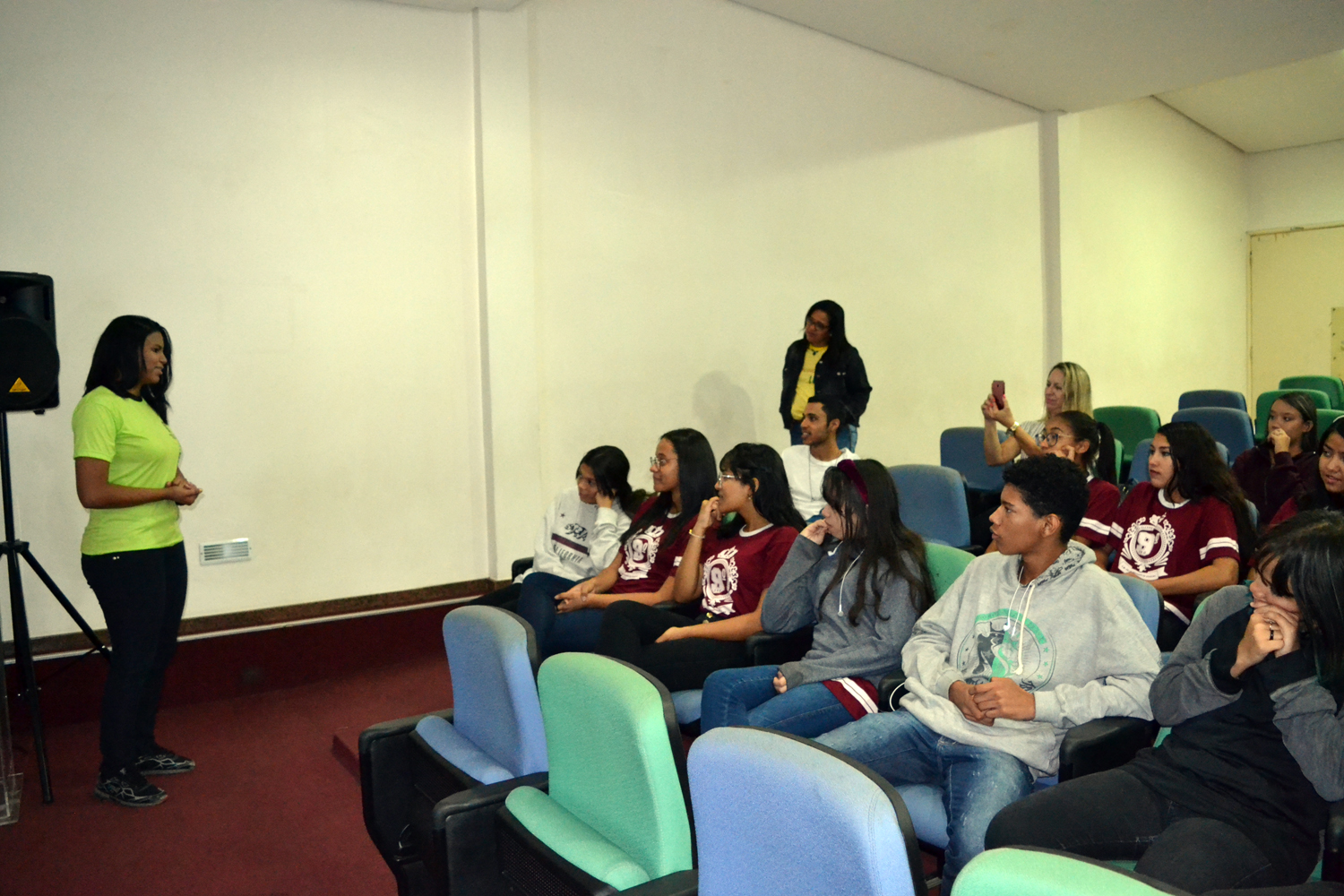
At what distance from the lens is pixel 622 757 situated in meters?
1.69

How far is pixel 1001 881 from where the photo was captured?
1.06m

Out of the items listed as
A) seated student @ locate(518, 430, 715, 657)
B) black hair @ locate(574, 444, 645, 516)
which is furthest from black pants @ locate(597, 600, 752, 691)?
black hair @ locate(574, 444, 645, 516)

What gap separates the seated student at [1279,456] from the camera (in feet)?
13.1

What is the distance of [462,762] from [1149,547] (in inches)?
88.6

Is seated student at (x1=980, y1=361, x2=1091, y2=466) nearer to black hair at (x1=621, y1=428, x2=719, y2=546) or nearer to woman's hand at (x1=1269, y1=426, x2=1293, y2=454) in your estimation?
woman's hand at (x1=1269, y1=426, x2=1293, y2=454)

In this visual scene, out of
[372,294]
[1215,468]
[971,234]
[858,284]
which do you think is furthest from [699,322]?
[1215,468]

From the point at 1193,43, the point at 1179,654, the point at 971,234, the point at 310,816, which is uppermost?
the point at 1193,43

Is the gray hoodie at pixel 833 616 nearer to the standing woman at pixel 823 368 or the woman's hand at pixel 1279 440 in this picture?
the woman's hand at pixel 1279 440

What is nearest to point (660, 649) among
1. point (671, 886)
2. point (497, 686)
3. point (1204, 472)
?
point (497, 686)

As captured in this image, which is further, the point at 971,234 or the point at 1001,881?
the point at 971,234

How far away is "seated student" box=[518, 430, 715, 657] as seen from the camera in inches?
144

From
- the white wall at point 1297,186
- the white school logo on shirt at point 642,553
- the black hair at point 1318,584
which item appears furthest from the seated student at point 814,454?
the white wall at point 1297,186

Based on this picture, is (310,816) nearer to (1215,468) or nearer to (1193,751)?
(1193,751)

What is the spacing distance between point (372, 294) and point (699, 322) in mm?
1898
